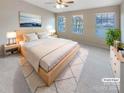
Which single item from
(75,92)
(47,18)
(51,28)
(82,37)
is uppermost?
(47,18)

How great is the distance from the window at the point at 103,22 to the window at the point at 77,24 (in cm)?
122

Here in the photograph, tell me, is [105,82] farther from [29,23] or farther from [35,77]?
[29,23]

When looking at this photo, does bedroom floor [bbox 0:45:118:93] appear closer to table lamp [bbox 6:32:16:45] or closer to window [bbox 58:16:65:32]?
table lamp [bbox 6:32:16:45]

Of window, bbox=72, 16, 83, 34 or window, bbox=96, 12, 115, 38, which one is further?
window, bbox=72, 16, 83, 34

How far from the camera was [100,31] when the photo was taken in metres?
6.79

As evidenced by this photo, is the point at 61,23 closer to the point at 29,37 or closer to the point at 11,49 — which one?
the point at 29,37

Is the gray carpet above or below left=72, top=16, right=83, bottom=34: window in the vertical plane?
below

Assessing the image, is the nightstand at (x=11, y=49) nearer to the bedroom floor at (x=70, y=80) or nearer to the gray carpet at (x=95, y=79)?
the bedroom floor at (x=70, y=80)

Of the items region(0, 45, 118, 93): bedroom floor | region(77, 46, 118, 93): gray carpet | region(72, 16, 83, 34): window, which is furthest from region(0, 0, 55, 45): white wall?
region(77, 46, 118, 93): gray carpet

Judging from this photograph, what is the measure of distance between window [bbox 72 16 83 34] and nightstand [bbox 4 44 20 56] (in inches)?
165

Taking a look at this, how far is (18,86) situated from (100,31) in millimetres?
5563

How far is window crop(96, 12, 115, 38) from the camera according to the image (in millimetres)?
6230

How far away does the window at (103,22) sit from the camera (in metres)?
6.23

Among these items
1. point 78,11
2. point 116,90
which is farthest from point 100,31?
point 116,90
